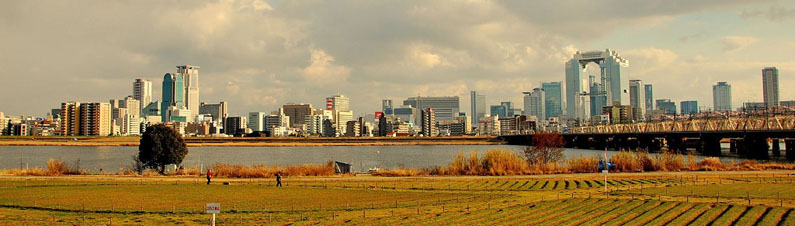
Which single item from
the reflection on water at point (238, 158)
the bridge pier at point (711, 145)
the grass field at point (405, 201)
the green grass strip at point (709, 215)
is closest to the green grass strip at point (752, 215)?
the grass field at point (405, 201)

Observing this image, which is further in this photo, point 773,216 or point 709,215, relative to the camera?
point 709,215

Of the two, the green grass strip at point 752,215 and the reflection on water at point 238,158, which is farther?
the reflection on water at point 238,158

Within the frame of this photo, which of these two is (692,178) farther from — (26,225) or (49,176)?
(49,176)

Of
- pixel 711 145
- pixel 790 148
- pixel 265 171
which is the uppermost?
pixel 711 145

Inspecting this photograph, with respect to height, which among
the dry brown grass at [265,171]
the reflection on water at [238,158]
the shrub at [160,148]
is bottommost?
the reflection on water at [238,158]

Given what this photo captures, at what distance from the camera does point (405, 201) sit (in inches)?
1639

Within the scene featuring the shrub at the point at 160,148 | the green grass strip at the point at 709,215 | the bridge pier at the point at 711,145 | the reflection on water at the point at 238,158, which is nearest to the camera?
the green grass strip at the point at 709,215

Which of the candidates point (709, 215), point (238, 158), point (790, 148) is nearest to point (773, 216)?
point (709, 215)

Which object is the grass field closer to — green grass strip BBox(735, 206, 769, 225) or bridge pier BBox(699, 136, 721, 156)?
green grass strip BBox(735, 206, 769, 225)

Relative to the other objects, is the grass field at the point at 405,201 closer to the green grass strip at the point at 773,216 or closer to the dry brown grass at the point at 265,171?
the green grass strip at the point at 773,216

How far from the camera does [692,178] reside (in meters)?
59.2

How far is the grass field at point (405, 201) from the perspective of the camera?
32.8m

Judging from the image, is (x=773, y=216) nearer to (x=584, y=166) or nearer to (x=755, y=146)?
(x=584, y=166)

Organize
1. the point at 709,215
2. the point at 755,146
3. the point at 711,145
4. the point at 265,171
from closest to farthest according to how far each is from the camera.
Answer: the point at 709,215
the point at 265,171
the point at 755,146
the point at 711,145
